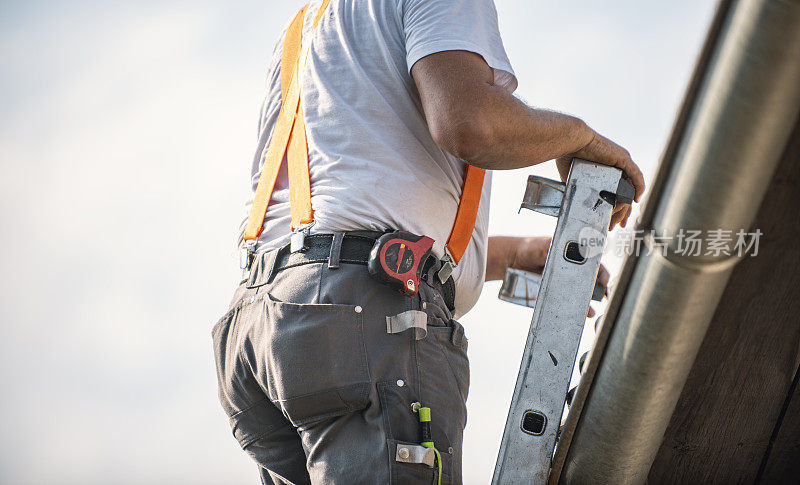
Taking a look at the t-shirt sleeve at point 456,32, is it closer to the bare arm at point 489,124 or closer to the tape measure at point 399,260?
the bare arm at point 489,124

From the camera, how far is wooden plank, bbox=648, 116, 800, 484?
1572 millimetres

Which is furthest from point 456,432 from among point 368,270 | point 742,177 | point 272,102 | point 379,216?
point 272,102

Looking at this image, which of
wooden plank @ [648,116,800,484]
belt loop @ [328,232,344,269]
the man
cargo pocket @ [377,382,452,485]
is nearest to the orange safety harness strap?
the man

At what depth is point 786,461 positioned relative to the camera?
1.91 meters

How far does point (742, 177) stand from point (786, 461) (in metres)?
0.93

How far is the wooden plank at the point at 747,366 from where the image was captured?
157cm

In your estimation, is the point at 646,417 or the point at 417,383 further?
the point at 417,383

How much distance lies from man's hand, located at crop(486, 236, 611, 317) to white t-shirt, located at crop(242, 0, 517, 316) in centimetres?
57

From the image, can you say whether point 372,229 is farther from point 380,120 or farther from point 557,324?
point 557,324

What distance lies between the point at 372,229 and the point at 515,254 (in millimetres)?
987

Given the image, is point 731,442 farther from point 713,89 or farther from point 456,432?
point 713,89

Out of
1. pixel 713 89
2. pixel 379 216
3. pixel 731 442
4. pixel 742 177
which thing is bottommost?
pixel 731 442

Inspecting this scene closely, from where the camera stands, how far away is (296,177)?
2107mm

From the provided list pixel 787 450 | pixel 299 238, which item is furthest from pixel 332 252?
pixel 787 450
